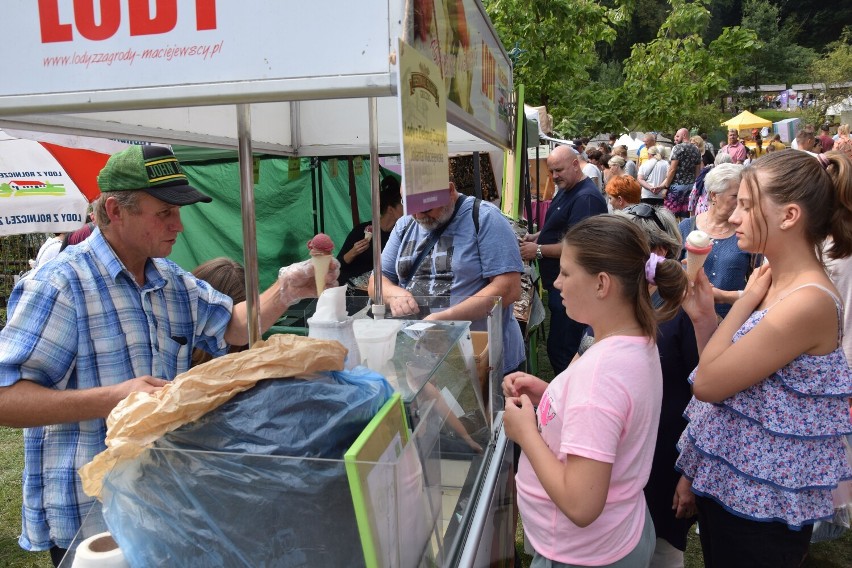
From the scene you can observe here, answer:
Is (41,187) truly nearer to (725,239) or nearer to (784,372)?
(725,239)

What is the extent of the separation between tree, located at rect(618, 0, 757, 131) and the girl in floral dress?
10.6 m

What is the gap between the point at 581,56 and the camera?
436 inches

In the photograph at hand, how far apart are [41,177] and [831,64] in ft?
123

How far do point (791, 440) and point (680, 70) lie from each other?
1130 cm

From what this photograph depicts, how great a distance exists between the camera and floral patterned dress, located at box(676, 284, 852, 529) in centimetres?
179

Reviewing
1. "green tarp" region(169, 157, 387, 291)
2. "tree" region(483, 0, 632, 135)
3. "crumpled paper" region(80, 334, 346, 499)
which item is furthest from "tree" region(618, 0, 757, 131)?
"crumpled paper" region(80, 334, 346, 499)

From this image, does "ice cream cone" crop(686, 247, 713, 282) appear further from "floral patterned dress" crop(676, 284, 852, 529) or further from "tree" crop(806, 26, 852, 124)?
"tree" crop(806, 26, 852, 124)

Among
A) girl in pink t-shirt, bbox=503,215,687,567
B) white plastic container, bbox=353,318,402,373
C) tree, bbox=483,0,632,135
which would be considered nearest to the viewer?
girl in pink t-shirt, bbox=503,215,687,567

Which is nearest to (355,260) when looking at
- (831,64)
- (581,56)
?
(581,56)

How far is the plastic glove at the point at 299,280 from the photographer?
6.99 ft

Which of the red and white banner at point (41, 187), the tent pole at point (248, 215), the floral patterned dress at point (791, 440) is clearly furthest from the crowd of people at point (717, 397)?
the red and white banner at point (41, 187)

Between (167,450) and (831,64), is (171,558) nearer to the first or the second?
(167,450)

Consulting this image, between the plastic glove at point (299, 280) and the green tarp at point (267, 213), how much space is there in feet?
15.1

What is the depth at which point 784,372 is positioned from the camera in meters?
1.81
